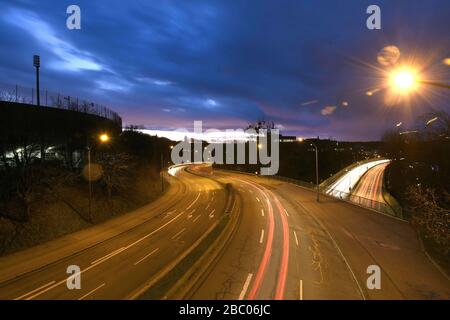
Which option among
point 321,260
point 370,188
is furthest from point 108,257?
point 370,188

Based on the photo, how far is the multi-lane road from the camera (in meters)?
14.6

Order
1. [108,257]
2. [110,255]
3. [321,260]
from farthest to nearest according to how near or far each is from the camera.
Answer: [110,255]
[108,257]
[321,260]

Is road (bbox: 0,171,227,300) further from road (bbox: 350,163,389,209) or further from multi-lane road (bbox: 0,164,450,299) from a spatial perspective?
road (bbox: 350,163,389,209)

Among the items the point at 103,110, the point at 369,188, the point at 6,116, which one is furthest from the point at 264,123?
the point at 6,116

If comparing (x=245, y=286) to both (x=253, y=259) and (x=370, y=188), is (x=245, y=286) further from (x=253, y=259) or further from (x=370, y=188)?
(x=370, y=188)

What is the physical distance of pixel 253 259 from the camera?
19.0 metres

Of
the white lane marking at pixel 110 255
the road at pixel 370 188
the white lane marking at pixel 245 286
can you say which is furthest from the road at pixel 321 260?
the road at pixel 370 188

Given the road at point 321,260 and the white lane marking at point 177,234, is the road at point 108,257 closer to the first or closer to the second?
the white lane marking at point 177,234

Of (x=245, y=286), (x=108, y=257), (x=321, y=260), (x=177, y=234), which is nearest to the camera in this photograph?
(x=245, y=286)

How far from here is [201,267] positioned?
1675 cm

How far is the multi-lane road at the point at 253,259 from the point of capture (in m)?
14.6

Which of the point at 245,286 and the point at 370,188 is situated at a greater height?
the point at 245,286

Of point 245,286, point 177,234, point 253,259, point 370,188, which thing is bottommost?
point 370,188
